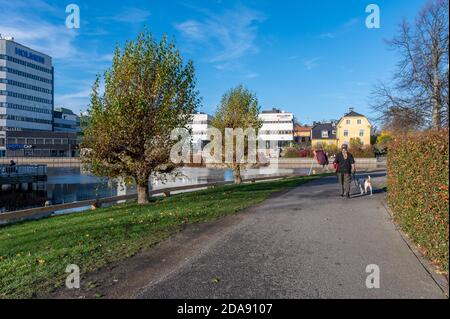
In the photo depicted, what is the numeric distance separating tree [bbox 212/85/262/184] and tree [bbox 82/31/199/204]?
1135cm

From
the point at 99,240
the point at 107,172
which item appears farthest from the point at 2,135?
the point at 99,240

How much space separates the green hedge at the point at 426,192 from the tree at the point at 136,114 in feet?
32.0

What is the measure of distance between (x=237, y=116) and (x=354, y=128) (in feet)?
222

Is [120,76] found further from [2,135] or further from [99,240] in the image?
[2,135]

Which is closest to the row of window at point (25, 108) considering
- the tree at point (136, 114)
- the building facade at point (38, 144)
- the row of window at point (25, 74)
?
the building facade at point (38, 144)

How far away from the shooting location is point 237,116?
90.1ft

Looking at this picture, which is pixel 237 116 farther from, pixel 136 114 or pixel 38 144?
pixel 38 144

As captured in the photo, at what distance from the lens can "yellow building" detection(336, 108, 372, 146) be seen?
87.3 metres

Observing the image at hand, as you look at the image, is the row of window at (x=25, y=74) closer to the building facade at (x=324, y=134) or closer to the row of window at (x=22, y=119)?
the row of window at (x=22, y=119)

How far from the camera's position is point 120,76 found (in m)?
15.1

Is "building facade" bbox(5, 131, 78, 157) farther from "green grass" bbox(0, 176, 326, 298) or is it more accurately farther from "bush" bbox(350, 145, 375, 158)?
"green grass" bbox(0, 176, 326, 298)

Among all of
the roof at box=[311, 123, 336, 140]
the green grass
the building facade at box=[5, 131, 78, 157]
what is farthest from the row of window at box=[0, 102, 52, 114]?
the green grass

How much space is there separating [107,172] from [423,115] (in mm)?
15606

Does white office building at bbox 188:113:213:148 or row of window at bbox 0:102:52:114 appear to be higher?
row of window at bbox 0:102:52:114
